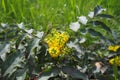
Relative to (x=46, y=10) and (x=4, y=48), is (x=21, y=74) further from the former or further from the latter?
(x=46, y=10)

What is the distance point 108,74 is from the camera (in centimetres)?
138

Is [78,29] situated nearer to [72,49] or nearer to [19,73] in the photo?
[72,49]

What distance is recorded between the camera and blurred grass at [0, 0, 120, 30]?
102 inches

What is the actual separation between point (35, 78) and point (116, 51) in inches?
14.1

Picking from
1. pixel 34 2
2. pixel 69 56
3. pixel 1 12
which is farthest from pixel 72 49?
pixel 34 2

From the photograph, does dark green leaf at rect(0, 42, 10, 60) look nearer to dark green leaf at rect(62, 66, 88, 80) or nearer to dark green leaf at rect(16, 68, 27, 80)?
dark green leaf at rect(16, 68, 27, 80)

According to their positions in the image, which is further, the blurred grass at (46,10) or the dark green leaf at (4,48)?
the blurred grass at (46,10)

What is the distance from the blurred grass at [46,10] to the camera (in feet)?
8.50

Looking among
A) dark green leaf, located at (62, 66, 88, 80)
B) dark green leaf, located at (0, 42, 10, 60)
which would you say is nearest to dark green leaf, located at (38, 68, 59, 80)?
dark green leaf, located at (62, 66, 88, 80)

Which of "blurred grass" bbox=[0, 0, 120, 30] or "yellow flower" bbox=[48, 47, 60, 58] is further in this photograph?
"blurred grass" bbox=[0, 0, 120, 30]

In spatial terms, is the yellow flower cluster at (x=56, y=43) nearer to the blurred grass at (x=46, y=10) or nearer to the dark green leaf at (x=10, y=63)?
the dark green leaf at (x=10, y=63)

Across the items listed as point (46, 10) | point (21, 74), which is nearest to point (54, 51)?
point (21, 74)

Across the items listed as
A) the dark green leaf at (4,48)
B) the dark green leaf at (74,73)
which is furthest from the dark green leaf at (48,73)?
the dark green leaf at (4,48)

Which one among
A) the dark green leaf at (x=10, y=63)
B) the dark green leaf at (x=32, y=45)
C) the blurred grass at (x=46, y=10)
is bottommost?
the dark green leaf at (x=10, y=63)
